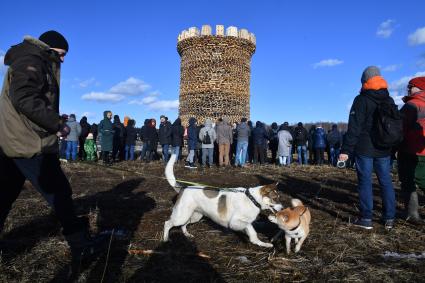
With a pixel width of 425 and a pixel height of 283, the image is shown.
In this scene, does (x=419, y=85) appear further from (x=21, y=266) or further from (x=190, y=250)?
(x=21, y=266)

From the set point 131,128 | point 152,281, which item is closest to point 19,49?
point 152,281

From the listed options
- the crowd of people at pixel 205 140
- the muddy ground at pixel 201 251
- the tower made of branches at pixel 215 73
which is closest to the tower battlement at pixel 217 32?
the tower made of branches at pixel 215 73

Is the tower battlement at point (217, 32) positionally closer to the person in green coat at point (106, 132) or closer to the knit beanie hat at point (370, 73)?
the person in green coat at point (106, 132)

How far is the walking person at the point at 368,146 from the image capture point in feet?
16.5

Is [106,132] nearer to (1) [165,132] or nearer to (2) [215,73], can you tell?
(1) [165,132]

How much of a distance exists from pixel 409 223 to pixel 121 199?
4.95 metres

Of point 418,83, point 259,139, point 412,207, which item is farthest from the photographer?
point 259,139

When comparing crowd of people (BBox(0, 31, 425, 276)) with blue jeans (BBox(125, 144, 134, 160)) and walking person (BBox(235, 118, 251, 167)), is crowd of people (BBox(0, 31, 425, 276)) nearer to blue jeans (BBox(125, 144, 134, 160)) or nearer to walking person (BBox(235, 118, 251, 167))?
walking person (BBox(235, 118, 251, 167))

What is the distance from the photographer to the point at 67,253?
3.99m

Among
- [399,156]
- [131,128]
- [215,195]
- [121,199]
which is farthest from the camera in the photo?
[131,128]

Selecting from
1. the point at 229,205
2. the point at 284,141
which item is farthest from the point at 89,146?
the point at 229,205

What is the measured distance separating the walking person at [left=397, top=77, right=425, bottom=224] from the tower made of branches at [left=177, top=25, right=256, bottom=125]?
18.5 meters

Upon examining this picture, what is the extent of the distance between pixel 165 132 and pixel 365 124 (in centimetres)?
1116

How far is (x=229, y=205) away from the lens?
447 centimetres
